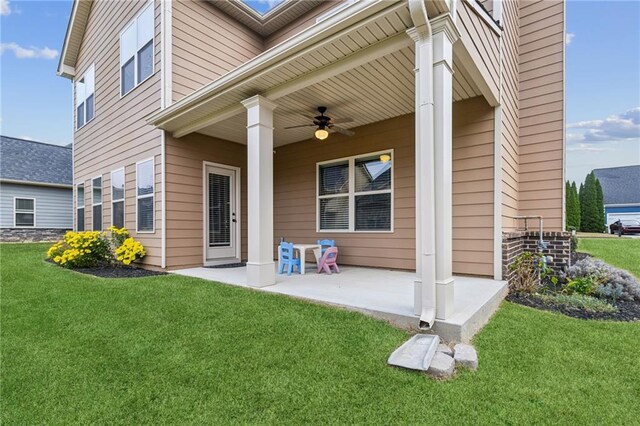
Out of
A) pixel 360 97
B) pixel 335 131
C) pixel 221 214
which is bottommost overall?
pixel 221 214

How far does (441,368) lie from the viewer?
6.93 feet

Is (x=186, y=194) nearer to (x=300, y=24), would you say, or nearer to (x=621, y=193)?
(x=300, y=24)

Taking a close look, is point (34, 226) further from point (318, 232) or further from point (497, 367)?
point (497, 367)

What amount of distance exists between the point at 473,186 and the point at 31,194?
15.4 m

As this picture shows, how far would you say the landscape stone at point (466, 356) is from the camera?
221 centimetres

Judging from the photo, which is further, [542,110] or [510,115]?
[542,110]

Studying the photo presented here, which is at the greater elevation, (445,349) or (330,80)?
(330,80)

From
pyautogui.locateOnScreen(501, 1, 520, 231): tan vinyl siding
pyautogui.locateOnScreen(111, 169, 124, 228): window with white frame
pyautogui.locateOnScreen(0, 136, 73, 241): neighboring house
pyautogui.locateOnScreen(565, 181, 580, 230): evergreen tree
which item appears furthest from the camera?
pyautogui.locateOnScreen(565, 181, 580, 230): evergreen tree

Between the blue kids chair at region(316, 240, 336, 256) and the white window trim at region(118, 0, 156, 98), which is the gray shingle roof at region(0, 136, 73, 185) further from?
the blue kids chair at region(316, 240, 336, 256)

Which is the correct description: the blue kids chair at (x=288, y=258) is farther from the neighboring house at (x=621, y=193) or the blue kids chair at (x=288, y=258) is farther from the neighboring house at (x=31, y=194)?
the neighboring house at (x=621, y=193)

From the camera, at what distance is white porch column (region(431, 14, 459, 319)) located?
8.73ft

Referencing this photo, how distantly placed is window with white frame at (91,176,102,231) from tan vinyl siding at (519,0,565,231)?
9.13m

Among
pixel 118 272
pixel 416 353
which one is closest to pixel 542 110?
pixel 416 353

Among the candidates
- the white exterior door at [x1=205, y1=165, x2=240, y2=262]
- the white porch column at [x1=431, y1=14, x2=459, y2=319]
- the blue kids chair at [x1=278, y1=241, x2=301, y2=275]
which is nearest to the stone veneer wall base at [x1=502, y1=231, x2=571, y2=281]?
the white porch column at [x1=431, y1=14, x2=459, y2=319]
